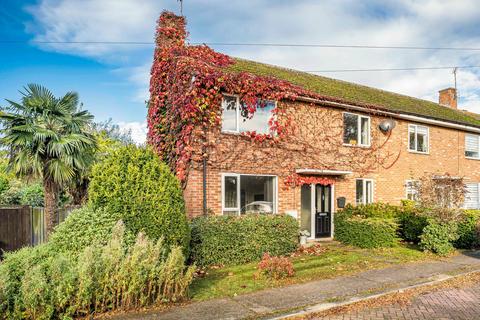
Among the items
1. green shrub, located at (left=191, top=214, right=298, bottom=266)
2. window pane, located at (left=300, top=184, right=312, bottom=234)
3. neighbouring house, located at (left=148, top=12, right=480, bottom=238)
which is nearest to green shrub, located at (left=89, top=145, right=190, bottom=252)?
green shrub, located at (left=191, top=214, right=298, bottom=266)

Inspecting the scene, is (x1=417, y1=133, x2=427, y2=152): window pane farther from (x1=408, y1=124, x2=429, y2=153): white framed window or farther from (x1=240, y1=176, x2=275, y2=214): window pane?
(x1=240, y1=176, x2=275, y2=214): window pane

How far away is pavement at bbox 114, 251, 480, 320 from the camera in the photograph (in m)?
5.68

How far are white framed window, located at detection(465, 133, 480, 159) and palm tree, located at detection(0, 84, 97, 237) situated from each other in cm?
1898

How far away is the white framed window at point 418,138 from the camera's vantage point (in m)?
17.1

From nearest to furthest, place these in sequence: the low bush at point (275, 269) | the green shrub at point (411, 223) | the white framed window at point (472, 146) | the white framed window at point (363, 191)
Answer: the low bush at point (275, 269)
the green shrub at point (411, 223)
the white framed window at point (363, 191)
the white framed window at point (472, 146)

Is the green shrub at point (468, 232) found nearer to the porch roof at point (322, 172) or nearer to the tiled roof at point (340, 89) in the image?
the porch roof at point (322, 172)

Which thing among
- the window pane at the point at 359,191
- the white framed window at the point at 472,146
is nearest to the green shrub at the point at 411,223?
the window pane at the point at 359,191

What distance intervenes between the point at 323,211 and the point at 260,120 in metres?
4.36

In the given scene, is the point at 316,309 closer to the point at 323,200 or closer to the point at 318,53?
the point at 323,200

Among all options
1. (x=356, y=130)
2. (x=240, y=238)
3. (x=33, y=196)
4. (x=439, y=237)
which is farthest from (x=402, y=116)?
(x=33, y=196)

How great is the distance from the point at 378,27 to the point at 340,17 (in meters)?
1.53

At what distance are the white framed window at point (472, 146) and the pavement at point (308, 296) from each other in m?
12.9

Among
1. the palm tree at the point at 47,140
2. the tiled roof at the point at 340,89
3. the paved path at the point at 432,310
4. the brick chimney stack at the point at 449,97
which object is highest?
the brick chimney stack at the point at 449,97

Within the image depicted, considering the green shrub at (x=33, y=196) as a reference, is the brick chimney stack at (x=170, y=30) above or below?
above
